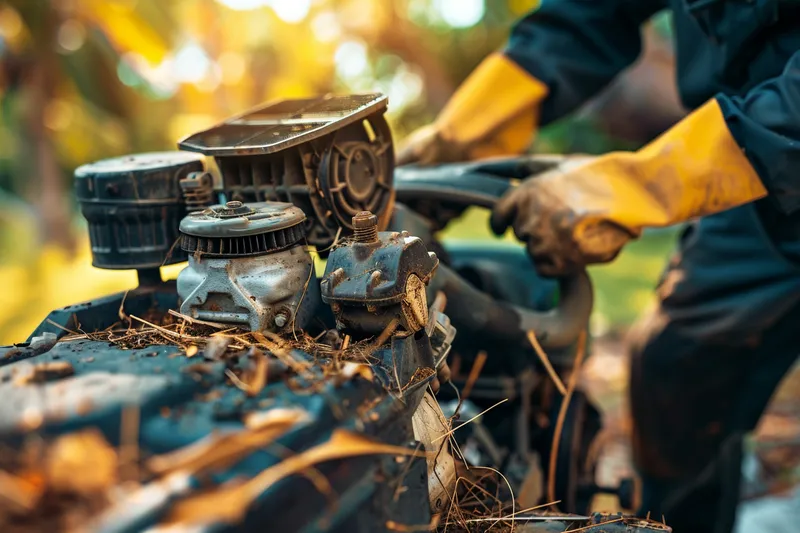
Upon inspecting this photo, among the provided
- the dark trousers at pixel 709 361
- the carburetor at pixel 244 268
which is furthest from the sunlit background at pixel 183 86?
the carburetor at pixel 244 268

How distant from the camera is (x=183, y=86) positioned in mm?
9711

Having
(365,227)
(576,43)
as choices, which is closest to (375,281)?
(365,227)

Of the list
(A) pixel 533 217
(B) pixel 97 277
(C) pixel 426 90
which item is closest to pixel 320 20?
(C) pixel 426 90

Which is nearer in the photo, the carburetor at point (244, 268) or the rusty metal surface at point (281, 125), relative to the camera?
the carburetor at point (244, 268)

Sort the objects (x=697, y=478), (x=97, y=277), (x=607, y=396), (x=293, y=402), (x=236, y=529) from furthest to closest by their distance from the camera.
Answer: (x=97, y=277)
(x=607, y=396)
(x=697, y=478)
(x=293, y=402)
(x=236, y=529)

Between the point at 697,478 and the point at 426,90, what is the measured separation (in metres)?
10.2

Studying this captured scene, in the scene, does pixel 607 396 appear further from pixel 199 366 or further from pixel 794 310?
pixel 199 366

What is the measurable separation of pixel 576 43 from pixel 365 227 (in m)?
1.37

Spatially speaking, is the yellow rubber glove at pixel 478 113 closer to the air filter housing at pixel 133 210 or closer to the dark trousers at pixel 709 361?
the dark trousers at pixel 709 361

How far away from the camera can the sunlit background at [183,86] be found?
22.7ft

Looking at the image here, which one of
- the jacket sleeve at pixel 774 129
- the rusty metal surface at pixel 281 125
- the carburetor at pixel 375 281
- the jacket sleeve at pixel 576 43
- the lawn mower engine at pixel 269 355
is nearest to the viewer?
the lawn mower engine at pixel 269 355

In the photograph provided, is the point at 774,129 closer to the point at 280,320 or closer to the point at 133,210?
the point at 280,320

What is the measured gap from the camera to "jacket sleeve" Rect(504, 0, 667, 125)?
2.06 meters

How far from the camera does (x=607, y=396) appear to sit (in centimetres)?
384
